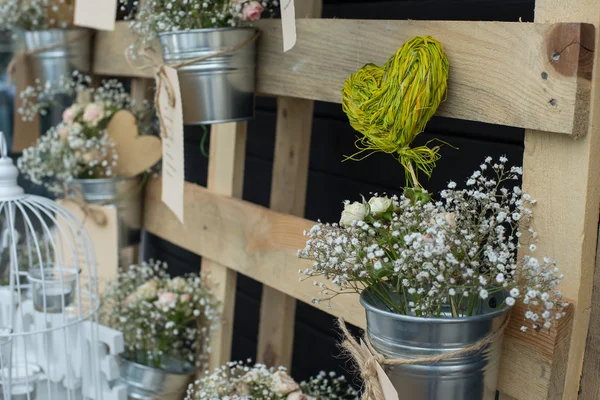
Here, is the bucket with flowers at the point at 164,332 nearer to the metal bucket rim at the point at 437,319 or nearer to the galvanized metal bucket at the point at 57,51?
the galvanized metal bucket at the point at 57,51

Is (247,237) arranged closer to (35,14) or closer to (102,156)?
(102,156)

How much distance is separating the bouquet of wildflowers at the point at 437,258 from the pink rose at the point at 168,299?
0.72 metres

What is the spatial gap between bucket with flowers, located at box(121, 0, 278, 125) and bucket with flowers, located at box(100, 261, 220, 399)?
472mm

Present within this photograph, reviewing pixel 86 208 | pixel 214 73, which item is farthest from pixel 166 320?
pixel 214 73

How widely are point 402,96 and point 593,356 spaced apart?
1.46ft

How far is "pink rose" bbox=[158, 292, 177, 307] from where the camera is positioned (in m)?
1.70

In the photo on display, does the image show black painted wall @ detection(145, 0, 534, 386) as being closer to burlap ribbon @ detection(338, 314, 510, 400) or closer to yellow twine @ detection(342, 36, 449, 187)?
burlap ribbon @ detection(338, 314, 510, 400)

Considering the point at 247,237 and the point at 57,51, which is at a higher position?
the point at 57,51

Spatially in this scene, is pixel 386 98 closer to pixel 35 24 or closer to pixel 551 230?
pixel 551 230

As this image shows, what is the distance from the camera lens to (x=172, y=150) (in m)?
1.49

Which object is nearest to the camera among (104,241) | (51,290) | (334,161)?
(51,290)

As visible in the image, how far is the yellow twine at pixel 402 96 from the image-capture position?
1008 mm

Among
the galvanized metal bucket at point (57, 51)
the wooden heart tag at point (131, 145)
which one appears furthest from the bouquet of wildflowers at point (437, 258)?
the galvanized metal bucket at point (57, 51)

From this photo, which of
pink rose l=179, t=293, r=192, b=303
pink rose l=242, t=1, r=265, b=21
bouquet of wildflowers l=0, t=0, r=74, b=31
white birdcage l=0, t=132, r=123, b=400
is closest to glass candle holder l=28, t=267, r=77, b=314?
white birdcage l=0, t=132, r=123, b=400
